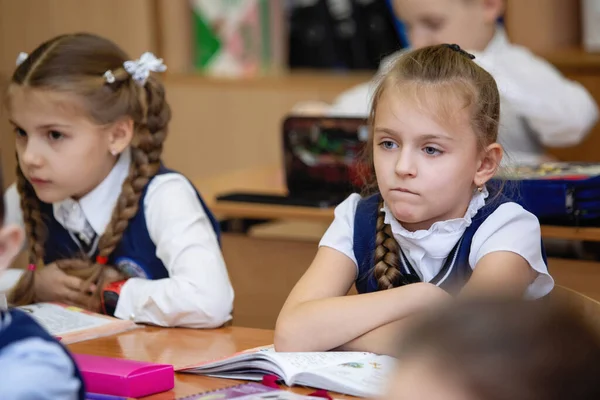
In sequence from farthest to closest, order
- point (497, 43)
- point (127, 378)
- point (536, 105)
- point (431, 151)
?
point (497, 43)
point (536, 105)
point (431, 151)
point (127, 378)

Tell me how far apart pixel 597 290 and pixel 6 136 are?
3.51m

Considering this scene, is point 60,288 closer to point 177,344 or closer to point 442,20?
point 177,344

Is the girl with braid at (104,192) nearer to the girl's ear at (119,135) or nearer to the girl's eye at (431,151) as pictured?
the girl's ear at (119,135)

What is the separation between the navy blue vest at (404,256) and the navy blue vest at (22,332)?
27.5 inches

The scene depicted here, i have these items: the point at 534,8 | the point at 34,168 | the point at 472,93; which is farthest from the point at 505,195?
the point at 534,8

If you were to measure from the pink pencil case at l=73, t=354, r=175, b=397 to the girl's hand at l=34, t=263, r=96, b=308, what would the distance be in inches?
24.0

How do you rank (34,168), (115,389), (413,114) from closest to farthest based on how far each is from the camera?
(115,389) → (413,114) → (34,168)

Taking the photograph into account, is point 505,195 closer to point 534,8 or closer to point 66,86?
point 66,86

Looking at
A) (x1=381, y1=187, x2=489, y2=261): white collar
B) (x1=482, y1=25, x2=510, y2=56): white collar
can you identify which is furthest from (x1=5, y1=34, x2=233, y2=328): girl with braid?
(x1=482, y1=25, x2=510, y2=56): white collar

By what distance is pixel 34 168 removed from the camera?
76.6 inches

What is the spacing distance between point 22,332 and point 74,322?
72 cm

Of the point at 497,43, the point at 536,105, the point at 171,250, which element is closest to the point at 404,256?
the point at 171,250

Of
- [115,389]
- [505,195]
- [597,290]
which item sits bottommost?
[597,290]

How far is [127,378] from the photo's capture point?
1.30 metres
